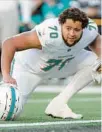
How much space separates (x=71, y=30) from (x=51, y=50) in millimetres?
415

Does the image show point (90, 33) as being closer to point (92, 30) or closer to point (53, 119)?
point (92, 30)

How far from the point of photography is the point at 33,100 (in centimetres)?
1020

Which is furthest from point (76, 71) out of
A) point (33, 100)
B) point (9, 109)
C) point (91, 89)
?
point (91, 89)

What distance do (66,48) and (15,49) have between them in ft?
1.74

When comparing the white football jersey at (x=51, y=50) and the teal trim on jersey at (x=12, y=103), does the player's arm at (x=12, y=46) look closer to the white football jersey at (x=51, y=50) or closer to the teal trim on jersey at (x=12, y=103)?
the white football jersey at (x=51, y=50)

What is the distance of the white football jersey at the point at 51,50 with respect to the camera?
258 inches

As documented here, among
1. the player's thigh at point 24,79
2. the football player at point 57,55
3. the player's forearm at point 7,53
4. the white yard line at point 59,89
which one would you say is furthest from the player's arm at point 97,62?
the white yard line at point 59,89

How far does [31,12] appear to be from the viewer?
1416 cm

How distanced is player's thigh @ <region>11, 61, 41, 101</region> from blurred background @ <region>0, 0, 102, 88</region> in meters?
6.24

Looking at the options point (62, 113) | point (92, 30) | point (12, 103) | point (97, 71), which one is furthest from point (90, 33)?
point (12, 103)

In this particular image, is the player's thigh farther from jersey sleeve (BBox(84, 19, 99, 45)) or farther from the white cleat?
jersey sleeve (BBox(84, 19, 99, 45))

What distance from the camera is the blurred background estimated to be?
1358 centimetres

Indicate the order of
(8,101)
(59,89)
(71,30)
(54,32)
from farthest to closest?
(59,89), (54,32), (71,30), (8,101)

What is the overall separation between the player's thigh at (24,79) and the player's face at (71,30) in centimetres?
80
